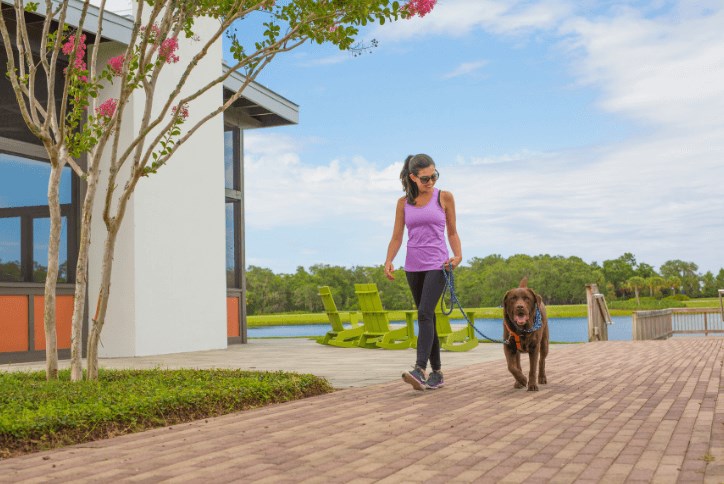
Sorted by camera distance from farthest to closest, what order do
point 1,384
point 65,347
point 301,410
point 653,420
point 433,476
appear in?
point 65,347
point 1,384
point 301,410
point 653,420
point 433,476

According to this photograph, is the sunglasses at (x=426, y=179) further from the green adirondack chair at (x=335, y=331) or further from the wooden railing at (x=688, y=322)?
the wooden railing at (x=688, y=322)

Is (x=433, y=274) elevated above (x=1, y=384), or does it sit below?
above

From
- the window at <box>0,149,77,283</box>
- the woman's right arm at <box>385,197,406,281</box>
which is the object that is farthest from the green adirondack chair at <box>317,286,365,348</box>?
the woman's right arm at <box>385,197,406,281</box>

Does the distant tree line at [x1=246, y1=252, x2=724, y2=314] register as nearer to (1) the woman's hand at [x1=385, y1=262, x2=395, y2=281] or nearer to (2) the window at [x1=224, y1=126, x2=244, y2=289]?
(2) the window at [x1=224, y1=126, x2=244, y2=289]

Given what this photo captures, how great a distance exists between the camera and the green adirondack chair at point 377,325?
1327 centimetres

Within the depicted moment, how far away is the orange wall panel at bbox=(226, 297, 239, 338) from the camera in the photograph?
52.1 ft

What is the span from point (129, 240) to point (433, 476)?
9.84 meters

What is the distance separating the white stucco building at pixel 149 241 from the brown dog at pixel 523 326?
24.2 feet

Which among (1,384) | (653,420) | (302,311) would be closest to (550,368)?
(653,420)

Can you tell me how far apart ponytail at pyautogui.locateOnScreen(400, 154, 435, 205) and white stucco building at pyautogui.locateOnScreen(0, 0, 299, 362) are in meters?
6.57

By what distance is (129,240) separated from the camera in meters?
12.3

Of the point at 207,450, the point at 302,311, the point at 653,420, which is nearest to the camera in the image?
the point at 207,450

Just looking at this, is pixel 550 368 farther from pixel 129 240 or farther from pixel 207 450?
pixel 129 240

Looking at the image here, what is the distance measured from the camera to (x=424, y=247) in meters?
6.55
